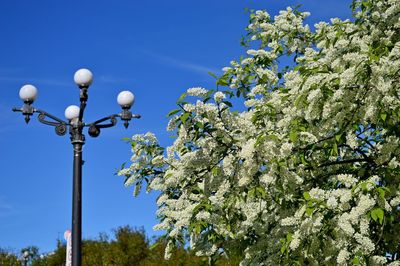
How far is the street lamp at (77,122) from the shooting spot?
34.2 feet

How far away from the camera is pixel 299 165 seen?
10.1 meters

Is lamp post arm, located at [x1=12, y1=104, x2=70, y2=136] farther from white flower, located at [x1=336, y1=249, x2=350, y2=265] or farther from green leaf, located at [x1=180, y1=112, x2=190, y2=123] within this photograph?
white flower, located at [x1=336, y1=249, x2=350, y2=265]

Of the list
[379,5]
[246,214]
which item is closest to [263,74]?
[379,5]

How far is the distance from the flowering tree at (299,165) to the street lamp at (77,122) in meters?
0.72

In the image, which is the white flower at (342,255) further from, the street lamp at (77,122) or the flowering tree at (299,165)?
the street lamp at (77,122)

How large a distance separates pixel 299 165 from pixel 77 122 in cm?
380

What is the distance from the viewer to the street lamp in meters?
10.4

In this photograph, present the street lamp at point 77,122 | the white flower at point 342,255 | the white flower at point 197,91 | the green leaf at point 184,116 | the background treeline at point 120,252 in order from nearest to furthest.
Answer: the white flower at point 342,255, the green leaf at point 184,116, the white flower at point 197,91, the street lamp at point 77,122, the background treeline at point 120,252

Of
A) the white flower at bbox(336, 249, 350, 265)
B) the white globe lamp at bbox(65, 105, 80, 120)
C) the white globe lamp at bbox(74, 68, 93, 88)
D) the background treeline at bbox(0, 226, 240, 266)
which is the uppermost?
the background treeline at bbox(0, 226, 240, 266)

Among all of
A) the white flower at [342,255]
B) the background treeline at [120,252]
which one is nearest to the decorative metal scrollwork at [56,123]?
the white flower at [342,255]

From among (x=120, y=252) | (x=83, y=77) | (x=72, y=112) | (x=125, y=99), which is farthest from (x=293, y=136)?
(x=120, y=252)

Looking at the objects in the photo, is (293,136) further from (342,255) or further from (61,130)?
(61,130)

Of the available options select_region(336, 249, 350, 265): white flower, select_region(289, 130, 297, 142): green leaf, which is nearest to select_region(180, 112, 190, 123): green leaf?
select_region(289, 130, 297, 142): green leaf

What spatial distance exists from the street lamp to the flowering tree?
28.2 inches
